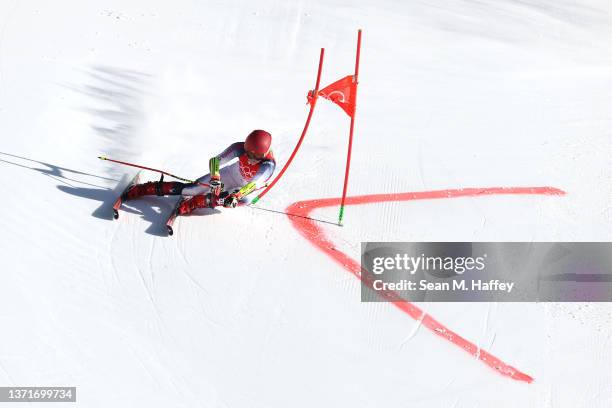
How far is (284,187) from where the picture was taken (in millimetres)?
8398

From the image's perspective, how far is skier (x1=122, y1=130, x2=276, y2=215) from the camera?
7254 mm

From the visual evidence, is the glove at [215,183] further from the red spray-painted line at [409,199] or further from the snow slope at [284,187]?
the red spray-painted line at [409,199]

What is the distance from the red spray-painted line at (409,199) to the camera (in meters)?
6.61

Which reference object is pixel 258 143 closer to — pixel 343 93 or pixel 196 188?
pixel 196 188

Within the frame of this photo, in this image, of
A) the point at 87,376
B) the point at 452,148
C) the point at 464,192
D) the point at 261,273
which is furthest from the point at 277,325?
the point at 452,148

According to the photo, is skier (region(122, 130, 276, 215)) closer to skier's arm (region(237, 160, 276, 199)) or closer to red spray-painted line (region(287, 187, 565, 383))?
skier's arm (region(237, 160, 276, 199))

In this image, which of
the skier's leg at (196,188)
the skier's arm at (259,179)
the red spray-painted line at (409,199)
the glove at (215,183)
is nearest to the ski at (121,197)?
the skier's leg at (196,188)

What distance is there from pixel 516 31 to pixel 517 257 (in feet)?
16.5

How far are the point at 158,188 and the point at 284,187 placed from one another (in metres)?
1.47

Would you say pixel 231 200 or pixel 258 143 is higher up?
pixel 258 143

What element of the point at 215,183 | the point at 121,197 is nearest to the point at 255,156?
the point at 215,183

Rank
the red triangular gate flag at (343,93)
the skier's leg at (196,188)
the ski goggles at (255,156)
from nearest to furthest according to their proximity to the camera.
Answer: the ski goggles at (255,156) < the red triangular gate flag at (343,93) < the skier's leg at (196,188)

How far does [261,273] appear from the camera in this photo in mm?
7242

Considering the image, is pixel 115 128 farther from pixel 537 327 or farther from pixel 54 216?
pixel 537 327
